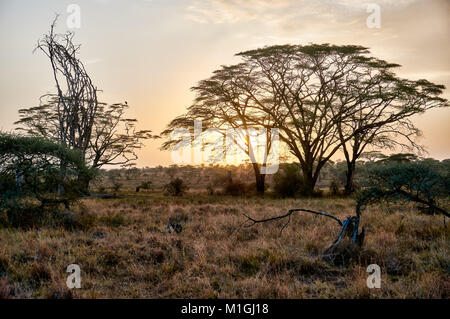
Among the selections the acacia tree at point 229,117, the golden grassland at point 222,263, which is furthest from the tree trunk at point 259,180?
the golden grassland at point 222,263

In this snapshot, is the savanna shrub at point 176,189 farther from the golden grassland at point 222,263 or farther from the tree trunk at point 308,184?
the golden grassland at point 222,263

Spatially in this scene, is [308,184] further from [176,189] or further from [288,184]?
[176,189]

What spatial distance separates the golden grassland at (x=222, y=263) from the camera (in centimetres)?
398

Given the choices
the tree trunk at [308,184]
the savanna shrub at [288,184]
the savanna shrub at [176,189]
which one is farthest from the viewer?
the savanna shrub at [176,189]

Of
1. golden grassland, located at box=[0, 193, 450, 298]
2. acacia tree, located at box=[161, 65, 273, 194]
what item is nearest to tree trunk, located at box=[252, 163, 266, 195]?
acacia tree, located at box=[161, 65, 273, 194]

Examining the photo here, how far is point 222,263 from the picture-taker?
510 cm

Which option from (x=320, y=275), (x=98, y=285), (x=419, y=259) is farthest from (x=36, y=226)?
(x=419, y=259)

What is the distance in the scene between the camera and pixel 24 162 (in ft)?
27.4

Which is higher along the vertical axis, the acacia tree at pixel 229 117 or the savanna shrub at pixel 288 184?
the acacia tree at pixel 229 117

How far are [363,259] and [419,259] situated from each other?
898 millimetres

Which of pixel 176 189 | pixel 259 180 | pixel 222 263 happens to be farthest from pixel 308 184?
pixel 222 263

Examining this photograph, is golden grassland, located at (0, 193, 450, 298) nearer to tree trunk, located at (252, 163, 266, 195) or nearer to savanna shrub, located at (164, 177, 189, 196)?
tree trunk, located at (252, 163, 266, 195)

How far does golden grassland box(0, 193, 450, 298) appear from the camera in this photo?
3.98m
